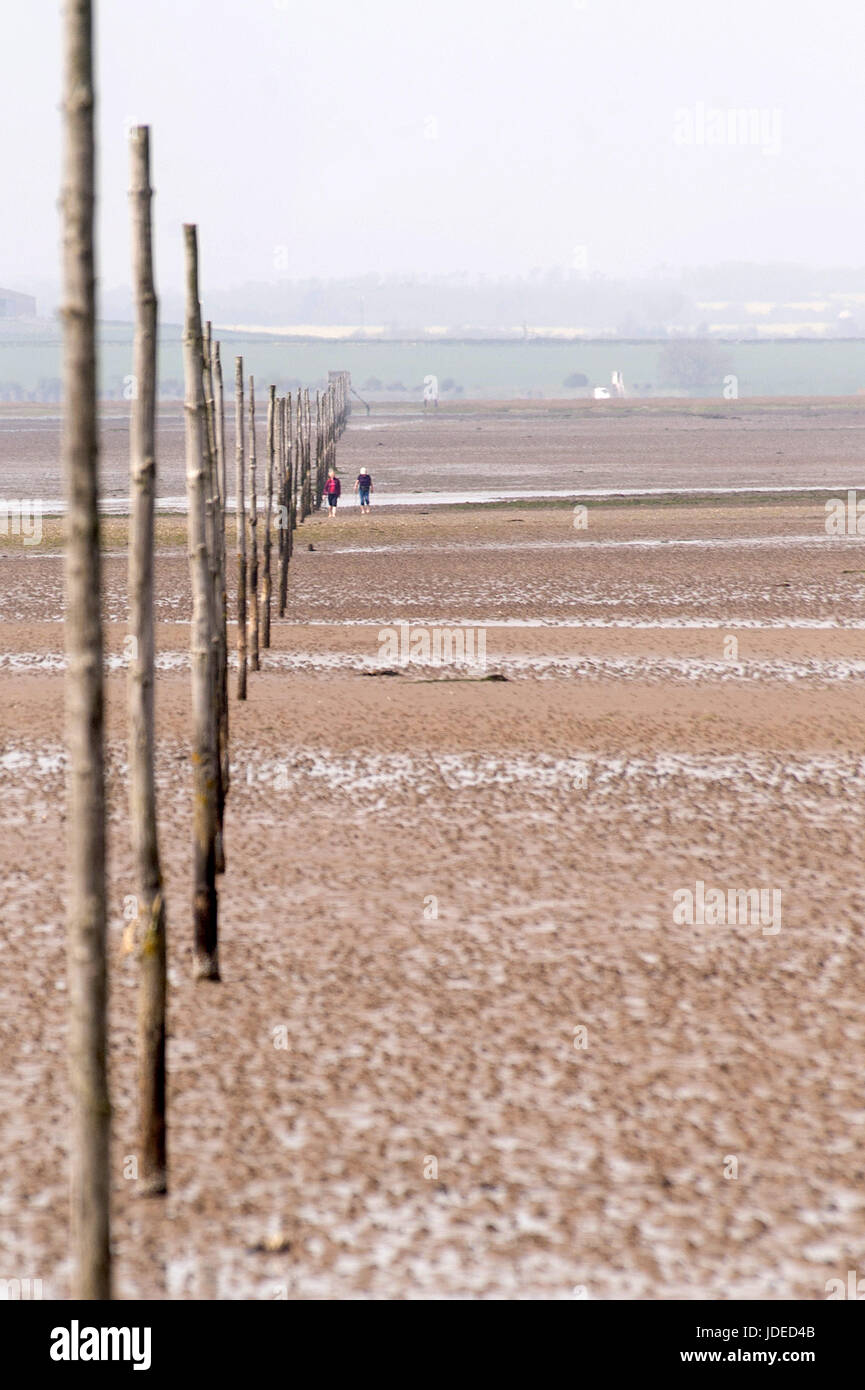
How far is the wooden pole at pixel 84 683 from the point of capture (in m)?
5.44

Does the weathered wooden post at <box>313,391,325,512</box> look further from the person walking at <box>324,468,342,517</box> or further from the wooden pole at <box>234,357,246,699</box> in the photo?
the wooden pole at <box>234,357,246,699</box>

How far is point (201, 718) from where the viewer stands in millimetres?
10406

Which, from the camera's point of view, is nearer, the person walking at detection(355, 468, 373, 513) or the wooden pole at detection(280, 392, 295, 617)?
the wooden pole at detection(280, 392, 295, 617)

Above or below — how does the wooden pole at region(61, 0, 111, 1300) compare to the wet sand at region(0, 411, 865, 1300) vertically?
above

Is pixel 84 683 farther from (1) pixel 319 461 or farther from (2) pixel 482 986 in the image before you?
(1) pixel 319 461

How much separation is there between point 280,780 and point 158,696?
413 cm

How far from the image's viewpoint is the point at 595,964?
1112 centimetres

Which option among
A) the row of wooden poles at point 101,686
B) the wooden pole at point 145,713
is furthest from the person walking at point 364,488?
the wooden pole at point 145,713

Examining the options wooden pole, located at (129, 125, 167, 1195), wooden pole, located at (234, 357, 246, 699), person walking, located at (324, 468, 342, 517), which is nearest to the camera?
wooden pole, located at (129, 125, 167, 1195)

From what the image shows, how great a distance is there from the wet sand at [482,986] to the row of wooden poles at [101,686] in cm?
68

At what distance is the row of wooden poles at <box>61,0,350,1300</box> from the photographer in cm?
546

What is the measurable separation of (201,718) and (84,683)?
4.81 meters

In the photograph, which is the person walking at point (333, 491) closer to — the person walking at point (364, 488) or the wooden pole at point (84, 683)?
the person walking at point (364, 488)

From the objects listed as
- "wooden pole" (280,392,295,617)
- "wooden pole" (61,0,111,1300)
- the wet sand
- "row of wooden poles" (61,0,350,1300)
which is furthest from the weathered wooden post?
"wooden pole" (61,0,111,1300)
